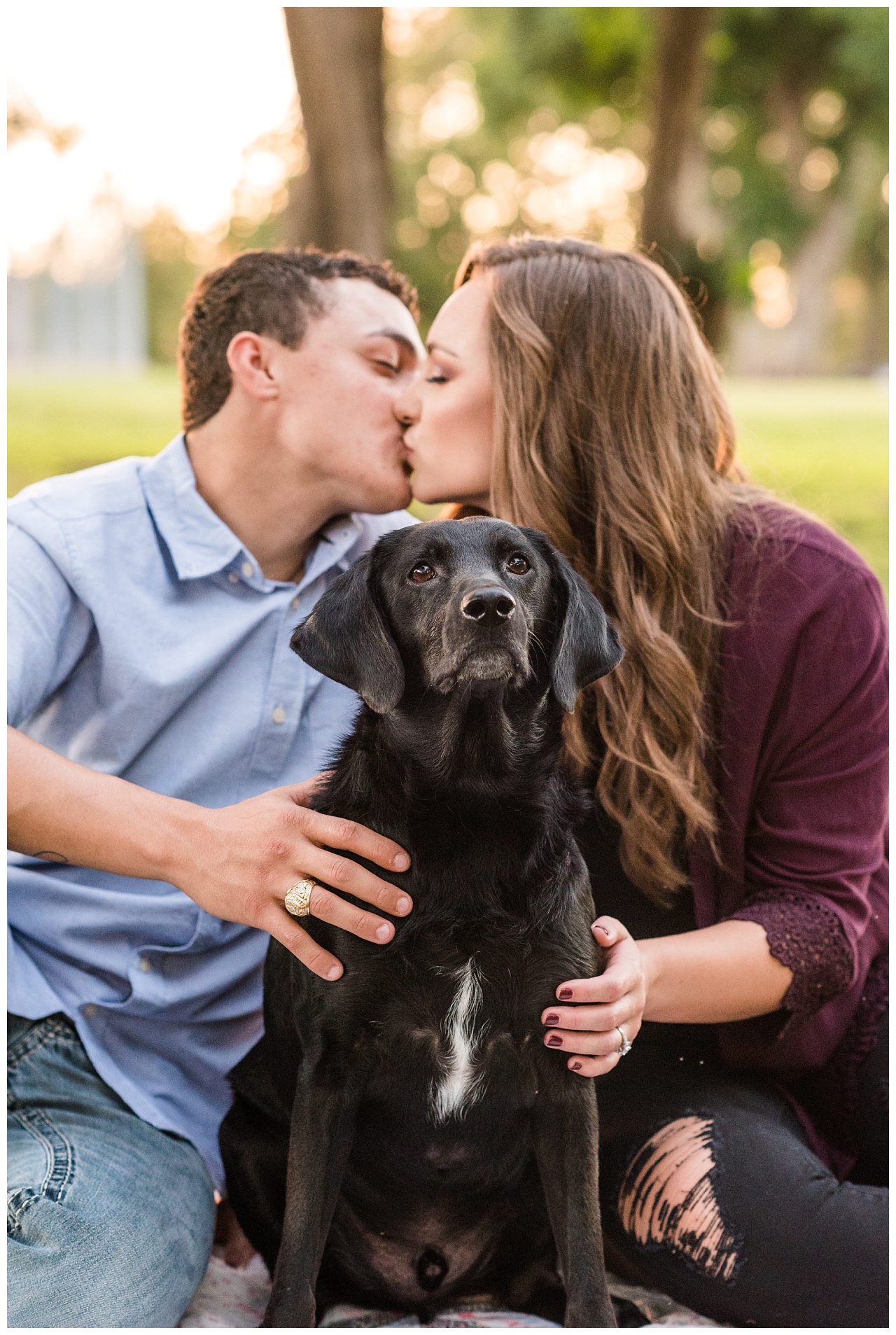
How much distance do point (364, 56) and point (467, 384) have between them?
406cm

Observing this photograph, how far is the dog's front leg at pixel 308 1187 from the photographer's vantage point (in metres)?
1.90

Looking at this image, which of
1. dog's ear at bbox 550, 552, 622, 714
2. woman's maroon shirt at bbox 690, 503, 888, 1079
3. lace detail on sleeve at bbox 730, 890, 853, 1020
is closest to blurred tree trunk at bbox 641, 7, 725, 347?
woman's maroon shirt at bbox 690, 503, 888, 1079

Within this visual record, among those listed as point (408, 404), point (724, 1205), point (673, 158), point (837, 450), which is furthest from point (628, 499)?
point (673, 158)

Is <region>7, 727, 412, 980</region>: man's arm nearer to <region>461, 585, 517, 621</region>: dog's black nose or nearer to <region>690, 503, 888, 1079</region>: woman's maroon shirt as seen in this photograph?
<region>461, 585, 517, 621</region>: dog's black nose

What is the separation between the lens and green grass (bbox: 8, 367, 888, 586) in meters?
6.65

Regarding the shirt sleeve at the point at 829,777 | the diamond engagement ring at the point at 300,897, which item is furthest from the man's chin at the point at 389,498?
the diamond engagement ring at the point at 300,897

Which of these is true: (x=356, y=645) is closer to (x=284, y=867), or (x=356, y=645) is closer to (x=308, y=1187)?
(x=284, y=867)

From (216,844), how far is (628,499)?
1.09 meters

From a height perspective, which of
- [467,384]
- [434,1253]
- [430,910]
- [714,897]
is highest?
[467,384]

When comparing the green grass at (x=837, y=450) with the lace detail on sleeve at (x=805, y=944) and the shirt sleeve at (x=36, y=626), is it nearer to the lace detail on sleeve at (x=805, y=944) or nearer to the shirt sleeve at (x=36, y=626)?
the lace detail on sleeve at (x=805, y=944)

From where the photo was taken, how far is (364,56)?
5.82m

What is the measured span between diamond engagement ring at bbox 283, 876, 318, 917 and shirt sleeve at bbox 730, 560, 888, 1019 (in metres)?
0.92

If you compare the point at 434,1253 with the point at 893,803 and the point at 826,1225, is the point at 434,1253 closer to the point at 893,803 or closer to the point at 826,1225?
the point at 826,1225

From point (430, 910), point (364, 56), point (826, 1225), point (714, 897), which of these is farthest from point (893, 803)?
point (364, 56)
